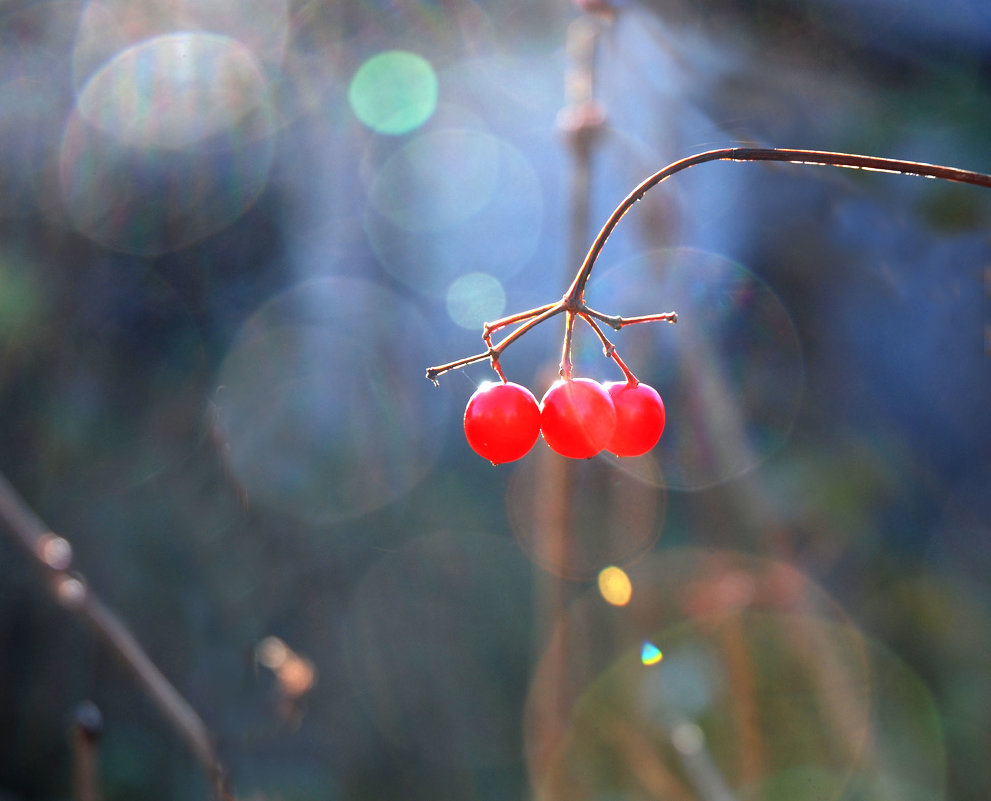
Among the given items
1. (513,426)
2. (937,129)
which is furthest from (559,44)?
(513,426)

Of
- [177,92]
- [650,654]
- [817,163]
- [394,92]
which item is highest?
[394,92]

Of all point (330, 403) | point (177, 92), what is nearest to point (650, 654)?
point (330, 403)

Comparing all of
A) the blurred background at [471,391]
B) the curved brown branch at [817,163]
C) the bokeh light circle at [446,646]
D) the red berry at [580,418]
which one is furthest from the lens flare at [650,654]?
the curved brown branch at [817,163]

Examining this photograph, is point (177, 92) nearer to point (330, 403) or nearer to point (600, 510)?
point (330, 403)

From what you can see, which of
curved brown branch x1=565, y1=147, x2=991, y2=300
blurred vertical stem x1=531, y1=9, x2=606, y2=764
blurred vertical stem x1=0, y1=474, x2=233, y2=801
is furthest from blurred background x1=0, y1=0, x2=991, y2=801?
curved brown branch x1=565, y1=147, x2=991, y2=300

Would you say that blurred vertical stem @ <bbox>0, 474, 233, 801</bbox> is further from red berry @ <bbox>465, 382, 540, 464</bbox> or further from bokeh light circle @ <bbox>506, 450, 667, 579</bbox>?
Result: bokeh light circle @ <bbox>506, 450, 667, 579</bbox>

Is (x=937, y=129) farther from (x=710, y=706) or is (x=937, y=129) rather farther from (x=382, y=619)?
(x=382, y=619)

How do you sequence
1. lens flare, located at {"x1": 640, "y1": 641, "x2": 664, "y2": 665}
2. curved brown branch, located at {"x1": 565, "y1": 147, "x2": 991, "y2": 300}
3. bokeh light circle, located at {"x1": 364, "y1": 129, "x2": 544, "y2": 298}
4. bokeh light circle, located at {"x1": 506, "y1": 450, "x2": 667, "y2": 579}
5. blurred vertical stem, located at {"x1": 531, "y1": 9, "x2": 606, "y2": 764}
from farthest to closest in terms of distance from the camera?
Result: bokeh light circle, located at {"x1": 364, "y1": 129, "x2": 544, "y2": 298}, bokeh light circle, located at {"x1": 506, "y1": 450, "x2": 667, "y2": 579}, lens flare, located at {"x1": 640, "y1": 641, "x2": 664, "y2": 665}, blurred vertical stem, located at {"x1": 531, "y1": 9, "x2": 606, "y2": 764}, curved brown branch, located at {"x1": 565, "y1": 147, "x2": 991, "y2": 300}
